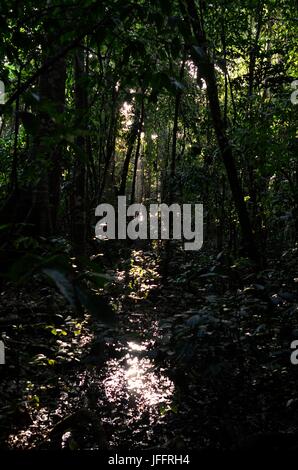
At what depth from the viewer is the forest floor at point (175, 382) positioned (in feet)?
11.2

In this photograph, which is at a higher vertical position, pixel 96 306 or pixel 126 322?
pixel 96 306

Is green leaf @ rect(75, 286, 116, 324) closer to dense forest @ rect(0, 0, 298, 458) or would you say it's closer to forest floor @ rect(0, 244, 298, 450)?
dense forest @ rect(0, 0, 298, 458)

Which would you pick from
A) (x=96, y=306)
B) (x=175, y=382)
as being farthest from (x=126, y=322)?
(x=96, y=306)

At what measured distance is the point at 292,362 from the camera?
3.78 m

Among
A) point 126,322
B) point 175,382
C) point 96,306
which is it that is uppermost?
point 96,306

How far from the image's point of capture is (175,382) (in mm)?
4633

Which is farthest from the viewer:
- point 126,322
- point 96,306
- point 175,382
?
point 126,322

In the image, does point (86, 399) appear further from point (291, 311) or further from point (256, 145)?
point (256, 145)

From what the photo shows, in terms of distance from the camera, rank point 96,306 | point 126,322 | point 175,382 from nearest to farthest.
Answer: point 96,306 → point 175,382 → point 126,322

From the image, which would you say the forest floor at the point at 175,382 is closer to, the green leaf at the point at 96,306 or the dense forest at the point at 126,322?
the dense forest at the point at 126,322

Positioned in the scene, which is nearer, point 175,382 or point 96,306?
point 96,306

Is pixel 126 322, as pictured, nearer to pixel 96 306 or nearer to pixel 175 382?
pixel 175 382

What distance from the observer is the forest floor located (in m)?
3.42

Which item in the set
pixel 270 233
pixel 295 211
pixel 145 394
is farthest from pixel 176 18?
pixel 270 233
